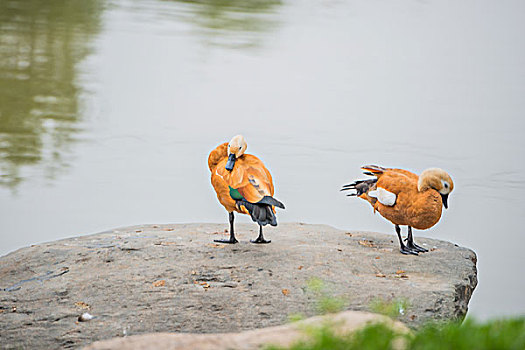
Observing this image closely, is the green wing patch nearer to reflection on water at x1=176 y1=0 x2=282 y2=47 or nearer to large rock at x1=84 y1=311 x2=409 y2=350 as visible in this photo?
large rock at x1=84 y1=311 x2=409 y2=350

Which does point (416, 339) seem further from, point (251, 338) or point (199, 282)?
point (199, 282)

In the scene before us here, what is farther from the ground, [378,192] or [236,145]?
[236,145]

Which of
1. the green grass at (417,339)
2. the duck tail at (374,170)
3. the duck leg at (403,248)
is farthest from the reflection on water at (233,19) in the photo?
the green grass at (417,339)

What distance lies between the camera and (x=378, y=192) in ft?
12.3

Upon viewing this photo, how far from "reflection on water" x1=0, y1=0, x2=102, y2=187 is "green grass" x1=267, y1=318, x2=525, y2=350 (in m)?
4.27

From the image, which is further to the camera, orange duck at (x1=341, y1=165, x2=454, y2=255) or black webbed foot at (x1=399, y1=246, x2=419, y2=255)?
black webbed foot at (x1=399, y1=246, x2=419, y2=255)

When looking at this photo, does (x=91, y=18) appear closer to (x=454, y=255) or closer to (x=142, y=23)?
(x=142, y=23)

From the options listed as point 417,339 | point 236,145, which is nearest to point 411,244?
point 236,145

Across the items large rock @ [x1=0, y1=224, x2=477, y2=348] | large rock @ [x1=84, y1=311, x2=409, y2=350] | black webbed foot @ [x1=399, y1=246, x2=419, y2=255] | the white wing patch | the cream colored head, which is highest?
the cream colored head

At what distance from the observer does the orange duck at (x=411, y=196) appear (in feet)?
11.8

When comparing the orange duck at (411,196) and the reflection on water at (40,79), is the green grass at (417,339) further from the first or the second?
the reflection on water at (40,79)

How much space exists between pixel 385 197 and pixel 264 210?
668mm

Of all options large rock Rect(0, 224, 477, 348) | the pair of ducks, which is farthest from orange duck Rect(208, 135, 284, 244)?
large rock Rect(0, 224, 477, 348)

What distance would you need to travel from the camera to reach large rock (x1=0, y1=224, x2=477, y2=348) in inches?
116
